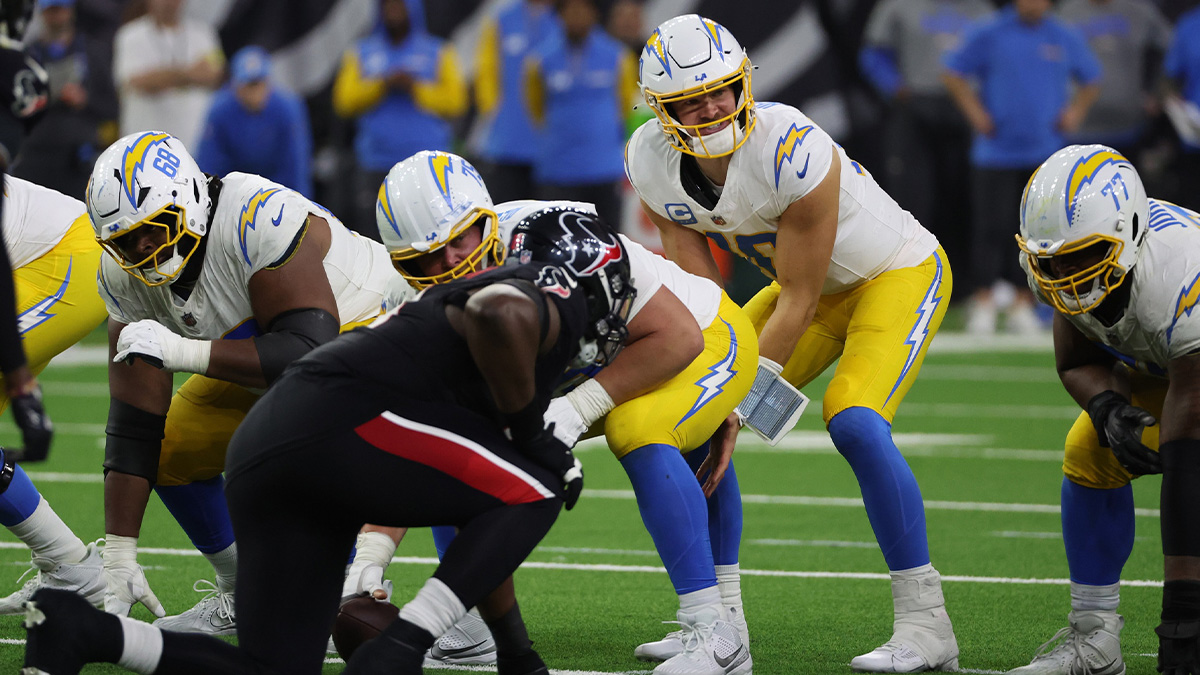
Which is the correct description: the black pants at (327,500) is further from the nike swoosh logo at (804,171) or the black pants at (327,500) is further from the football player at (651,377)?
the nike swoosh logo at (804,171)

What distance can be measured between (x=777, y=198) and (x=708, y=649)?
133cm

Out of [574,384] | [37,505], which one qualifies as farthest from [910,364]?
[37,505]

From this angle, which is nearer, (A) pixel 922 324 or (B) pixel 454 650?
(B) pixel 454 650

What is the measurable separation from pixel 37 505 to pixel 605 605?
172 centimetres

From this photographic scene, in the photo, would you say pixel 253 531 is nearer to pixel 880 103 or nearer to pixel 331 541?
pixel 331 541

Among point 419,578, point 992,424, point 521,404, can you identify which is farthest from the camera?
point 992,424

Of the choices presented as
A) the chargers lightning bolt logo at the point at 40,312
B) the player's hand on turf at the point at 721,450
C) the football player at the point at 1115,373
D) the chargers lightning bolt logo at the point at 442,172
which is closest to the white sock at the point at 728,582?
the player's hand on turf at the point at 721,450

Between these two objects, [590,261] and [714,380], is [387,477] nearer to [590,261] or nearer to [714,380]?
[590,261]

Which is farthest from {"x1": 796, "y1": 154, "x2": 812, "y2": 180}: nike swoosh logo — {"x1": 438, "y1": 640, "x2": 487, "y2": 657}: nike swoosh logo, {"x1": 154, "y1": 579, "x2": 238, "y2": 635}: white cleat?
{"x1": 154, "y1": 579, "x2": 238, "y2": 635}: white cleat

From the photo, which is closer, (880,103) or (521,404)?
(521,404)

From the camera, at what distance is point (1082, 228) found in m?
3.75

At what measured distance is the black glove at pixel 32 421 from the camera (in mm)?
3326

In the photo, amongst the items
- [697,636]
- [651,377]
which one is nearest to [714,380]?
[651,377]

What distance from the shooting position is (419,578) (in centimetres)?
523
